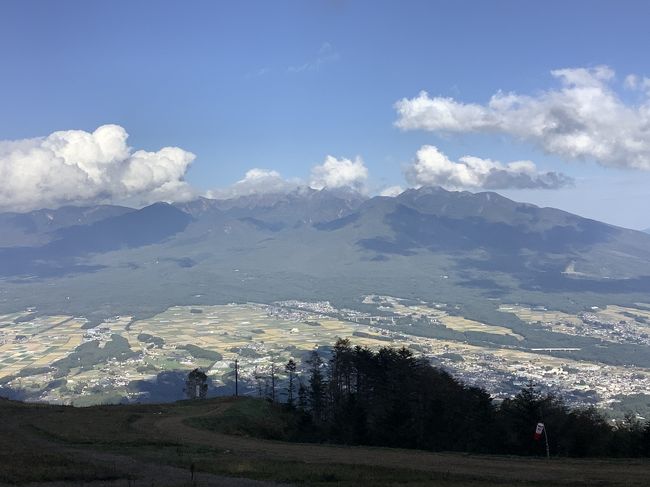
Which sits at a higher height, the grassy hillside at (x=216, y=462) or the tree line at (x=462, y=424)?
the grassy hillside at (x=216, y=462)

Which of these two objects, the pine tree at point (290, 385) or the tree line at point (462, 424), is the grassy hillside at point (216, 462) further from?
the pine tree at point (290, 385)

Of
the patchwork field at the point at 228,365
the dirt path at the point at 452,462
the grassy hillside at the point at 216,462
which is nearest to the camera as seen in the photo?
the grassy hillside at the point at 216,462

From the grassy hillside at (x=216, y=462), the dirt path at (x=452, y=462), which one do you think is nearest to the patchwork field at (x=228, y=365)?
the grassy hillside at (x=216, y=462)

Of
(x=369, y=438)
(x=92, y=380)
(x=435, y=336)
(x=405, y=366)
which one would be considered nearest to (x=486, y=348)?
(x=435, y=336)

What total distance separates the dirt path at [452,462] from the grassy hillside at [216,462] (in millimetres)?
41

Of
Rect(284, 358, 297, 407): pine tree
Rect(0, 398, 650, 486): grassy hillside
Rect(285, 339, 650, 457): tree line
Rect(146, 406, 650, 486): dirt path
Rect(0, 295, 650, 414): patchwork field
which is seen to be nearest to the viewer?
Rect(0, 398, 650, 486): grassy hillside

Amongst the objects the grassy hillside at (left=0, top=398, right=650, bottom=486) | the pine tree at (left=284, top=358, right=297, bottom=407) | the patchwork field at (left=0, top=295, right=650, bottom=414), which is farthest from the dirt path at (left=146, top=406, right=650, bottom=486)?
Result: the patchwork field at (left=0, top=295, right=650, bottom=414)

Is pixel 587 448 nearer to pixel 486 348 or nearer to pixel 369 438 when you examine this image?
pixel 369 438

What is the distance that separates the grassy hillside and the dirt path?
0.14ft

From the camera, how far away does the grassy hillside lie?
70.0 feet

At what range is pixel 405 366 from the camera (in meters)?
60.8

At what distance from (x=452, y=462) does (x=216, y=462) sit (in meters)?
11.1

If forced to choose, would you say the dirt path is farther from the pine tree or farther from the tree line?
the pine tree

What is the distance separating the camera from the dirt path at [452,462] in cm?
2275
